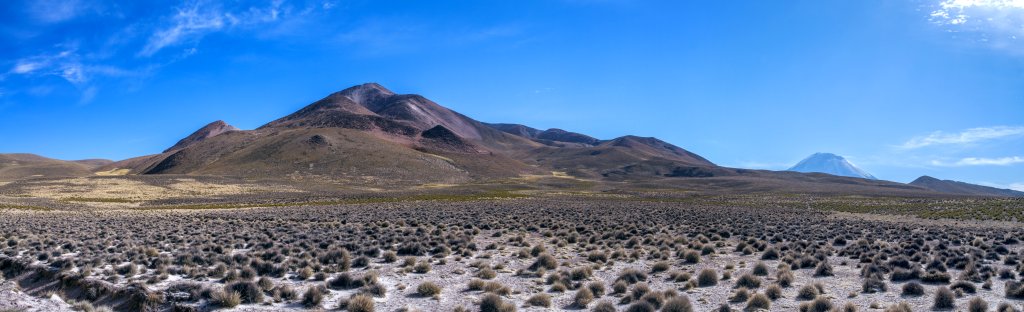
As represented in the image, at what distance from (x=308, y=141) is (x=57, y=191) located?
218 feet

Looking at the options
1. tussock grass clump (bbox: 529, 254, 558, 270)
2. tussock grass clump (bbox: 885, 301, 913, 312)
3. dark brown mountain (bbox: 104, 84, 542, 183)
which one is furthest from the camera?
dark brown mountain (bbox: 104, 84, 542, 183)

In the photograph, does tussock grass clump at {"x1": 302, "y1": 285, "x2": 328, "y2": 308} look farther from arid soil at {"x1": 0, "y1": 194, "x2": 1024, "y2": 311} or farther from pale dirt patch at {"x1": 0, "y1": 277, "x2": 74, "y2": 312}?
pale dirt patch at {"x1": 0, "y1": 277, "x2": 74, "y2": 312}

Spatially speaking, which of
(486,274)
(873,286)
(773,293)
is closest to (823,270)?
(873,286)

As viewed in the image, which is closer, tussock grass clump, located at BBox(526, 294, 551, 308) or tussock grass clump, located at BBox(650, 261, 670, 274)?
A: tussock grass clump, located at BBox(526, 294, 551, 308)

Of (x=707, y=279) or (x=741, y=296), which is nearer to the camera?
(x=741, y=296)

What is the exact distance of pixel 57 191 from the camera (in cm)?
7406

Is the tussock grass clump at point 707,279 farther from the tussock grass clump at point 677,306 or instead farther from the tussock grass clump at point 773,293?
the tussock grass clump at point 677,306

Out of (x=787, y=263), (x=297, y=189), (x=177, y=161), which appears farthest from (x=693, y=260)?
(x=177, y=161)

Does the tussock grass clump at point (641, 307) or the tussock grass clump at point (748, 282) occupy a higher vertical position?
the tussock grass clump at point (748, 282)

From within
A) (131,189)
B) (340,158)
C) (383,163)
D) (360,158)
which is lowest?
(131,189)

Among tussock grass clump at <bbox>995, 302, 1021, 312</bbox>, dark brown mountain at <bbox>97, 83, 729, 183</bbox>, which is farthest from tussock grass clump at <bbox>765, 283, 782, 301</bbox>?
dark brown mountain at <bbox>97, 83, 729, 183</bbox>

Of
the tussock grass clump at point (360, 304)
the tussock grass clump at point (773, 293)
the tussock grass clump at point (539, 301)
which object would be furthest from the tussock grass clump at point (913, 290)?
the tussock grass clump at point (360, 304)

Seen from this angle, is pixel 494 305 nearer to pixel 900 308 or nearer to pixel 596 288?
pixel 596 288

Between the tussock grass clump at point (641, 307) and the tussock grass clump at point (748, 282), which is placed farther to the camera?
the tussock grass clump at point (748, 282)
